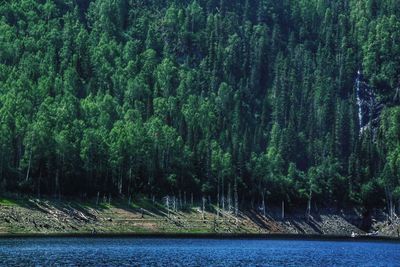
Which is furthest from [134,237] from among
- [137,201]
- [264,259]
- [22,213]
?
[264,259]

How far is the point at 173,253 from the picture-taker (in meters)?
117

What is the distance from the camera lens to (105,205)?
17725cm

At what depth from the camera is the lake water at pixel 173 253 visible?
321ft

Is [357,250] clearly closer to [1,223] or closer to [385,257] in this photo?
[385,257]

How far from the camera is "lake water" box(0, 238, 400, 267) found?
97856 mm

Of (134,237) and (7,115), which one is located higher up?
(7,115)

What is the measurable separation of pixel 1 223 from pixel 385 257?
215 ft

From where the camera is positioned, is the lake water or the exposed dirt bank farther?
the exposed dirt bank

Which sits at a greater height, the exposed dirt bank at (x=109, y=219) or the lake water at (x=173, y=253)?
the exposed dirt bank at (x=109, y=219)

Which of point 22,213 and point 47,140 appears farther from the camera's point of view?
point 47,140

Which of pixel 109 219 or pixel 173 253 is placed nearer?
pixel 173 253

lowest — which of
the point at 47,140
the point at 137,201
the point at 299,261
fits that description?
the point at 299,261

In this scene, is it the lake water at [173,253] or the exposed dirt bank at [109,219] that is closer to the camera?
the lake water at [173,253]

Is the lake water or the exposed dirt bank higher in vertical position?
the exposed dirt bank
